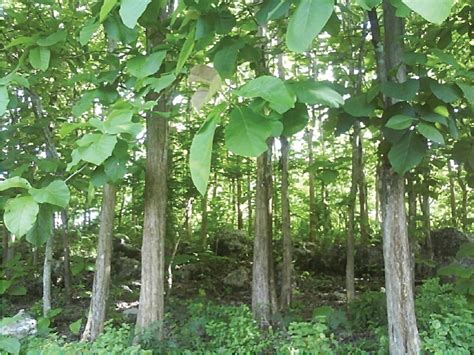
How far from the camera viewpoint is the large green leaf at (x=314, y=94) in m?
1.39

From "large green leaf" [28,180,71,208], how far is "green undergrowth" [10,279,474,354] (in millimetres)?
1568

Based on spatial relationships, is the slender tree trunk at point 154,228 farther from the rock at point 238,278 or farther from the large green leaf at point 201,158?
the rock at point 238,278

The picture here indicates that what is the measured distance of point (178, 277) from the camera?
25.6 feet

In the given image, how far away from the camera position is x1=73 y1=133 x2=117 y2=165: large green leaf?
148cm

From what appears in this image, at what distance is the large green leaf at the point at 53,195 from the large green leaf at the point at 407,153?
4.14 ft

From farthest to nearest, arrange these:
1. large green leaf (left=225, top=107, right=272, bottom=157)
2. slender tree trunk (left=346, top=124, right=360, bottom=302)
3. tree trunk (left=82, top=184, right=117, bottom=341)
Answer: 1. slender tree trunk (left=346, top=124, right=360, bottom=302)
2. tree trunk (left=82, top=184, right=117, bottom=341)
3. large green leaf (left=225, top=107, right=272, bottom=157)

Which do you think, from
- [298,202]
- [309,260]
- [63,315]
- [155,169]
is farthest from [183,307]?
[298,202]

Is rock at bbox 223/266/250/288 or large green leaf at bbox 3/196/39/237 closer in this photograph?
large green leaf at bbox 3/196/39/237

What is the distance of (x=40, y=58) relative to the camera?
2.45 metres

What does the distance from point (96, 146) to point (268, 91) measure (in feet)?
2.13

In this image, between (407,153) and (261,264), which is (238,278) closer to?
(261,264)

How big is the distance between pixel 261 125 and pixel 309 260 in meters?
8.00

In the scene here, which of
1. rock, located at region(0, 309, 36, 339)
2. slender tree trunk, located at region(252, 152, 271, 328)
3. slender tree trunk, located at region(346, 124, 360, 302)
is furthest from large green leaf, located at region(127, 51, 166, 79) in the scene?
slender tree trunk, located at region(346, 124, 360, 302)

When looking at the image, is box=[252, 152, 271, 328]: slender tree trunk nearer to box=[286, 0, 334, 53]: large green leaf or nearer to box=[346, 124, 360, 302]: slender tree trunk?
box=[346, 124, 360, 302]: slender tree trunk
